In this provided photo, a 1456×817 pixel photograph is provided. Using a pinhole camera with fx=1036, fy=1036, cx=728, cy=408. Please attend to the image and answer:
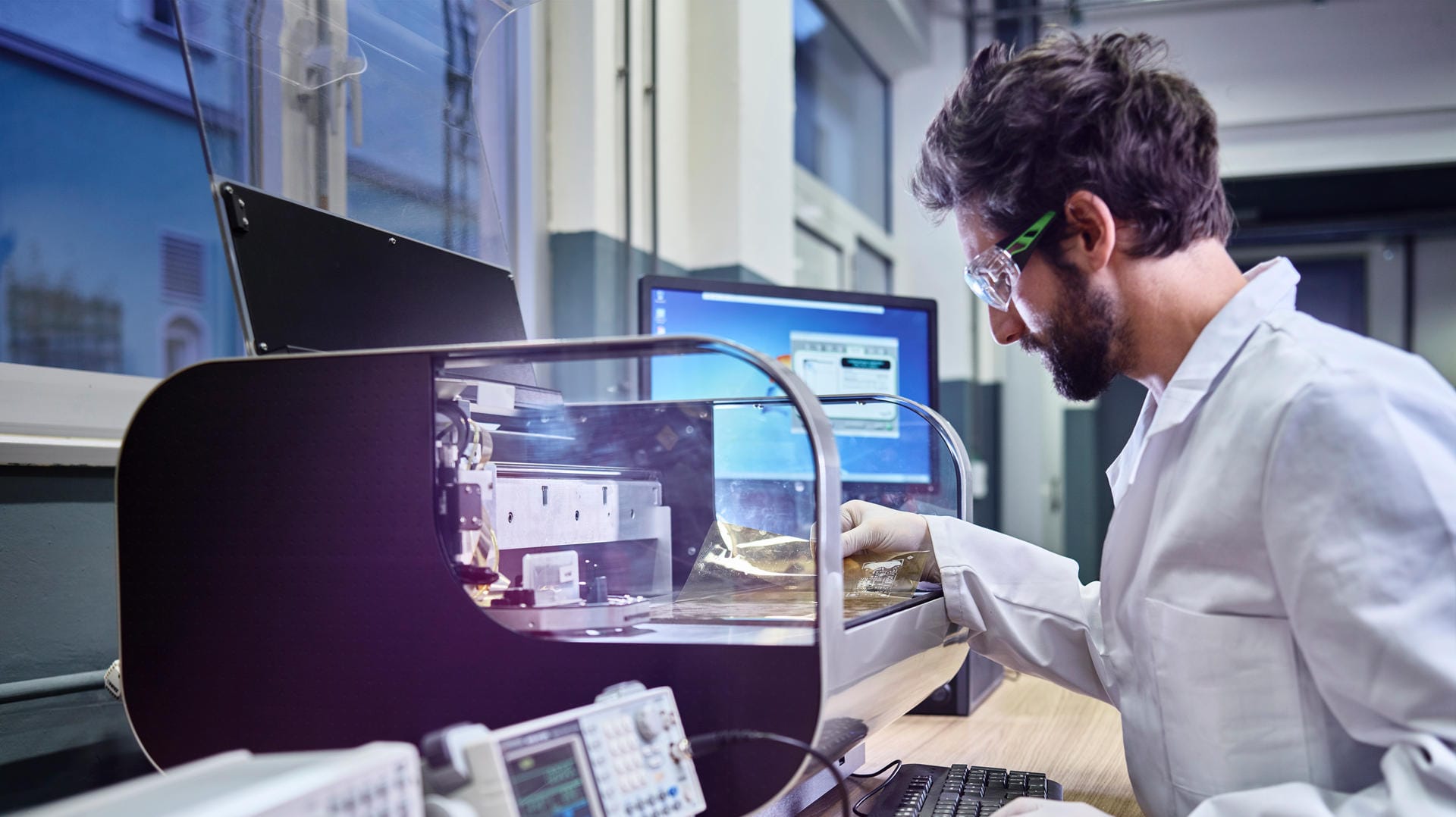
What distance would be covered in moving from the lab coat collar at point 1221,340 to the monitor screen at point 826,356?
37cm

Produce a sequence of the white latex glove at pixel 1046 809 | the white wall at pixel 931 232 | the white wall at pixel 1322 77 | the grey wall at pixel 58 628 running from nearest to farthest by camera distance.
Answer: the white latex glove at pixel 1046 809
the grey wall at pixel 58 628
the white wall at pixel 931 232
the white wall at pixel 1322 77

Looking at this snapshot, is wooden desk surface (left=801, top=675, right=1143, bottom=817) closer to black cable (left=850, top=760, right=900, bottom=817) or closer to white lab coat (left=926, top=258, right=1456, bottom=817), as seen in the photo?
black cable (left=850, top=760, right=900, bottom=817)

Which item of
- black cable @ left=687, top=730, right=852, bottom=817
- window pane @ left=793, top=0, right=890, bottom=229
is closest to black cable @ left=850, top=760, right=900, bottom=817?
black cable @ left=687, top=730, right=852, bottom=817

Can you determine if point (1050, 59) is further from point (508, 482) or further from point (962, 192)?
point (508, 482)

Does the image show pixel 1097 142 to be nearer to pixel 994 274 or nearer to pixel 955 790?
pixel 994 274

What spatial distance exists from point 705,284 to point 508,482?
30.9 inches

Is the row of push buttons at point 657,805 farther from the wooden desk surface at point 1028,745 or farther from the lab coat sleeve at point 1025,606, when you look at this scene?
the lab coat sleeve at point 1025,606

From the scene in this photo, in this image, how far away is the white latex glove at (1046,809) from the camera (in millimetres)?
841

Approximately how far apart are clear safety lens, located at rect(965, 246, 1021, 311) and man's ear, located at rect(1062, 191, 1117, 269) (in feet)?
0.20

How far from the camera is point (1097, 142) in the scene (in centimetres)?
105

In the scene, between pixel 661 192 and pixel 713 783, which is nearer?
pixel 713 783

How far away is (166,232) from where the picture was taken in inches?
66.9

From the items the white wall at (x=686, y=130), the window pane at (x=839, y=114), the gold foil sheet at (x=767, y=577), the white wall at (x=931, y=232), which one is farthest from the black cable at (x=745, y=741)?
the white wall at (x=931, y=232)

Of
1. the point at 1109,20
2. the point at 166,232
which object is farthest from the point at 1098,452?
the point at 166,232
